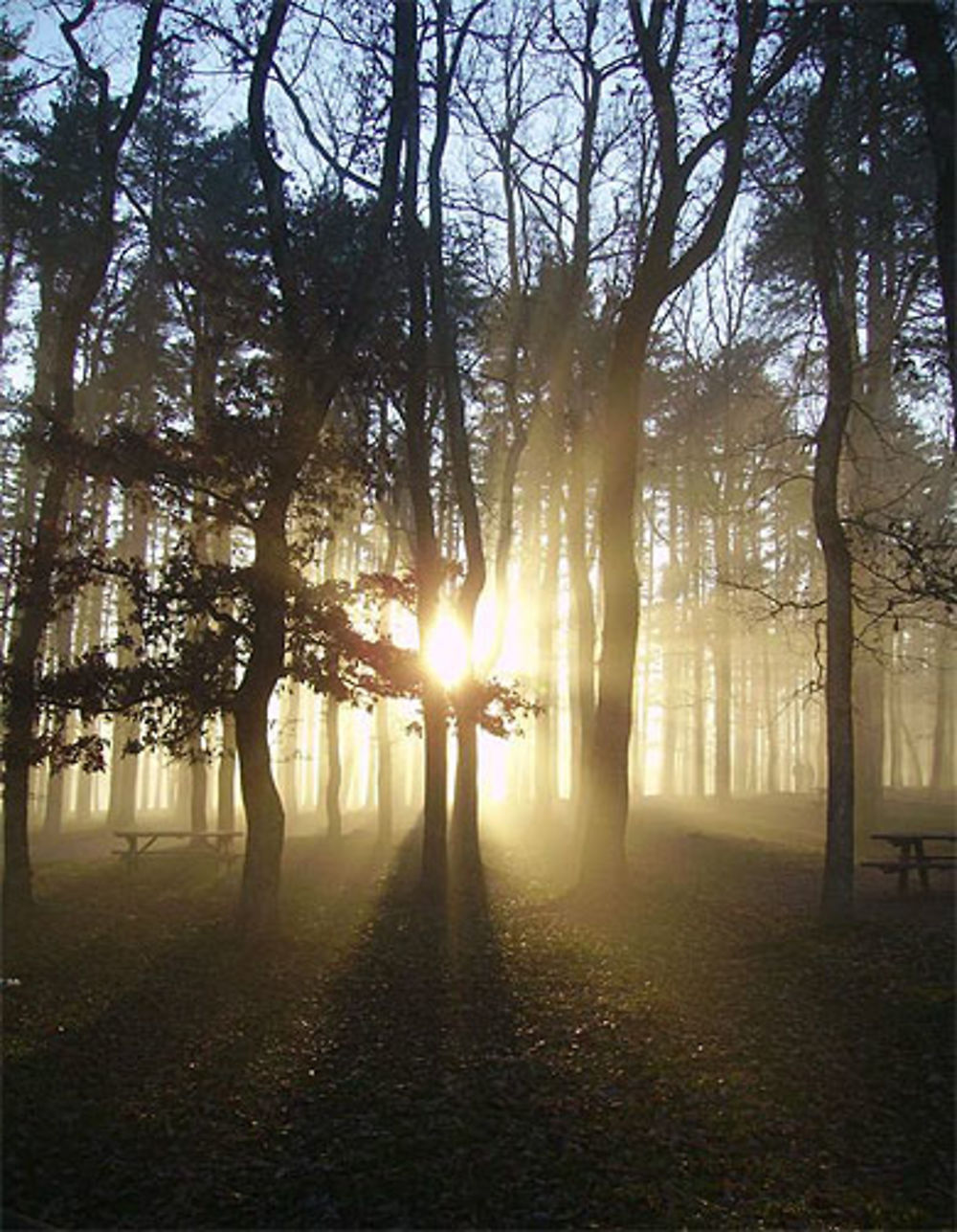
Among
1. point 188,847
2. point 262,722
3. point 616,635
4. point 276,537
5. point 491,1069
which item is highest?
point 276,537

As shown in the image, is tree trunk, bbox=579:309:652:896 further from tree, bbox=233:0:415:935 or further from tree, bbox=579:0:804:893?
tree, bbox=233:0:415:935

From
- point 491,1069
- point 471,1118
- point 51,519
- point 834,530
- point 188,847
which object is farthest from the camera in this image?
point 188,847

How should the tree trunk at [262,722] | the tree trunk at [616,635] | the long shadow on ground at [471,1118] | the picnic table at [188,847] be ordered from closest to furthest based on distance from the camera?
the long shadow on ground at [471,1118], the tree trunk at [262,722], the tree trunk at [616,635], the picnic table at [188,847]

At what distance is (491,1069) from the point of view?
278 inches

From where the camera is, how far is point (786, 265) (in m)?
16.5

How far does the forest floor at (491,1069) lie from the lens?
518 centimetres

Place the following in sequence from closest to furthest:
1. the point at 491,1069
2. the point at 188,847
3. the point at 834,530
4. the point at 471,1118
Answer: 1. the point at 471,1118
2. the point at 491,1069
3. the point at 834,530
4. the point at 188,847

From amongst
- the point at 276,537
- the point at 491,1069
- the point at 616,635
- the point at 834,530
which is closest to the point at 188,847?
the point at 276,537

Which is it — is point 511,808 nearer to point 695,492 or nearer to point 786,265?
point 695,492

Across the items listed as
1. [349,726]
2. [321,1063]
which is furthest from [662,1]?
[349,726]

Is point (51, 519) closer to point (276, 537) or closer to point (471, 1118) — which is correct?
point (276, 537)

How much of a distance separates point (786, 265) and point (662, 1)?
5.44m

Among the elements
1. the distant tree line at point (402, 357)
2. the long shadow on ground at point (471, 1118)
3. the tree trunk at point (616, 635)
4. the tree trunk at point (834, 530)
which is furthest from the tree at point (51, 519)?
the tree trunk at point (834, 530)

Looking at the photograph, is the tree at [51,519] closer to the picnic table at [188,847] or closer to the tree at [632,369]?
the picnic table at [188,847]
